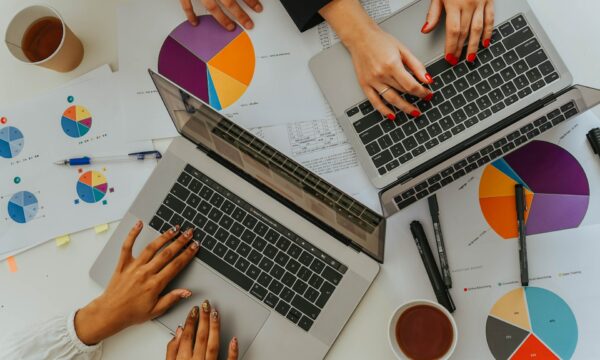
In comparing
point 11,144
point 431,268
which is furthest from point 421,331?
point 11,144

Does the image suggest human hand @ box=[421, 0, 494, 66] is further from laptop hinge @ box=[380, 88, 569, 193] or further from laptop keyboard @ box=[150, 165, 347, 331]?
laptop keyboard @ box=[150, 165, 347, 331]

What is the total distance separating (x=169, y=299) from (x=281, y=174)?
29 cm

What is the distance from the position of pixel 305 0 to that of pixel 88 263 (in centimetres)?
62

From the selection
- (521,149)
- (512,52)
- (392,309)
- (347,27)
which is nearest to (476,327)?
(392,309)

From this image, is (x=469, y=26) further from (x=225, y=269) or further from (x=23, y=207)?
(x=23, y=207)

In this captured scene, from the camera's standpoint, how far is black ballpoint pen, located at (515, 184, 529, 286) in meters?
0.83

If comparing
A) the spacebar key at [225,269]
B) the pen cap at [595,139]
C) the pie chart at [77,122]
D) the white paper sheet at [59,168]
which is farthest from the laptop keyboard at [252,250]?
the pen cap at [595,139]

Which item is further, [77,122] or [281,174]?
[77,122]

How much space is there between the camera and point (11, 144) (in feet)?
3.13

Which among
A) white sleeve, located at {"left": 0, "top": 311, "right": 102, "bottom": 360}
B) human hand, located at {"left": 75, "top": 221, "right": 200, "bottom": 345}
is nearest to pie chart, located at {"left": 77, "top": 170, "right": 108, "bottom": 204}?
human hand, located at {"left": 75, "top": 221, "right": 200, "bottom": 345}

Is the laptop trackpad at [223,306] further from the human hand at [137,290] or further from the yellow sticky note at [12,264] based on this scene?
the yellow sticky note at [12,264]

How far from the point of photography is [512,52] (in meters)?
0.81

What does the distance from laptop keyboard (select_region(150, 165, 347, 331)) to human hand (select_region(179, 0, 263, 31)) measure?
0.28 m

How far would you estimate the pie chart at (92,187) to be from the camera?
36.7 inches
